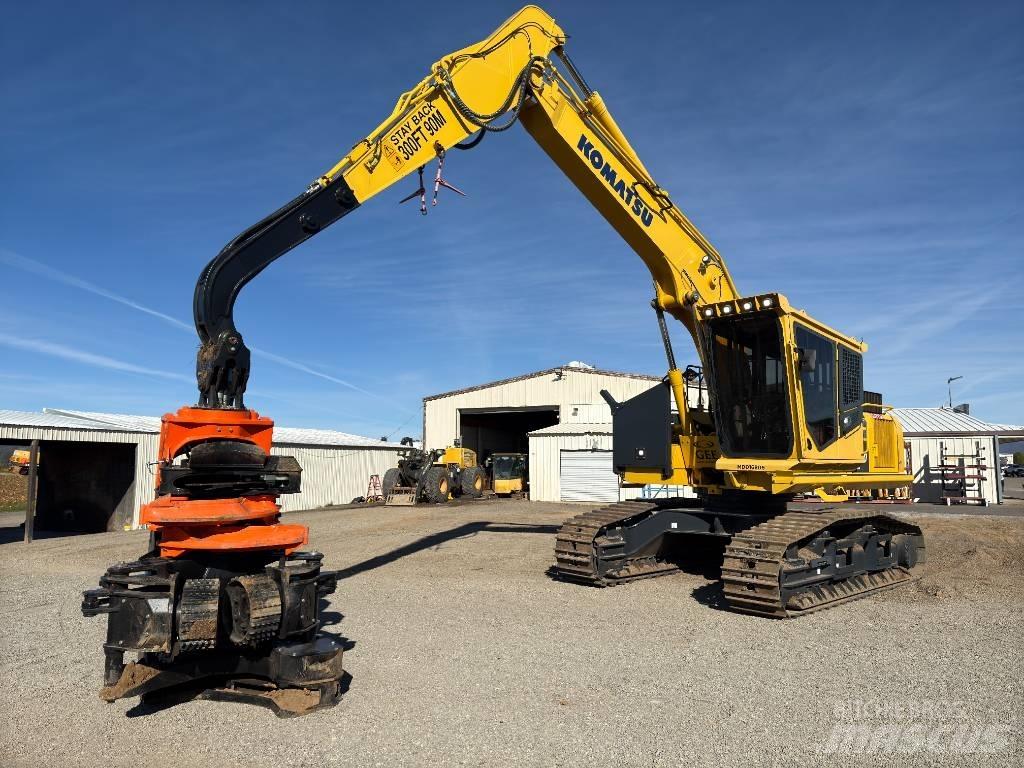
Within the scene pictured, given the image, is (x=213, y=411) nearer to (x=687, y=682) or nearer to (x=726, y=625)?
(x=687, y=682)

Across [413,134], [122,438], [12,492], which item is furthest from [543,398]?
[12,492]

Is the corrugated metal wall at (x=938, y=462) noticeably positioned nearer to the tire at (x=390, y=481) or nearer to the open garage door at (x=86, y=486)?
the tire at (x=390, y=481)

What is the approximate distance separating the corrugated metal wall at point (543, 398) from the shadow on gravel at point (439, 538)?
11.9m

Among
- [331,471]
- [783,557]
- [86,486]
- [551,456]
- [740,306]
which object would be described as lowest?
[783,557]

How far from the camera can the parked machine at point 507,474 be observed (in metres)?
33.5

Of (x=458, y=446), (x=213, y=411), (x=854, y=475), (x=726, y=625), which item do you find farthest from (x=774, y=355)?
(x=458, y=446)

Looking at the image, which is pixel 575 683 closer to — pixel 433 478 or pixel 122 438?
pixel 122 438

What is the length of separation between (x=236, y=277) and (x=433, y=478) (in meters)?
22.5

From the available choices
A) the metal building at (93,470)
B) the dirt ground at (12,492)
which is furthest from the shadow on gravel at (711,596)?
the dirt ground at (12,492)

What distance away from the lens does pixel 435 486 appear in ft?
93.7

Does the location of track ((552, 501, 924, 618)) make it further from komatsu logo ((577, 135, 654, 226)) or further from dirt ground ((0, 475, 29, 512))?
dirt ground ((0, 475, 29, 512))

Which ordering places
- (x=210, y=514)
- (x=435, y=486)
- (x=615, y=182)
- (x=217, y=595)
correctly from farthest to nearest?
(x=435, y=486) < (x=615, y=182) < (x=210, y=514) < (x=217, y=595)

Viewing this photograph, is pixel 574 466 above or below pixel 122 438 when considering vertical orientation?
below

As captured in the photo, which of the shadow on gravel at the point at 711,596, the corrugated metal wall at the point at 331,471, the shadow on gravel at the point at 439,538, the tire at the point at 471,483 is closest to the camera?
the shadow on gravel at the point at 711,596
